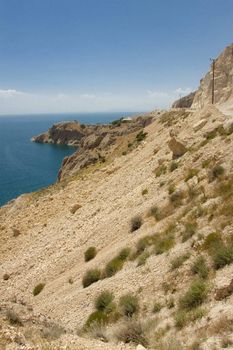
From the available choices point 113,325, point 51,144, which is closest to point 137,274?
point 113,325

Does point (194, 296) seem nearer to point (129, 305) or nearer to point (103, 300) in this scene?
point (129, 305)

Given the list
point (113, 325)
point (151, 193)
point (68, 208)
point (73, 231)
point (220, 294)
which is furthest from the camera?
point (68, 208)

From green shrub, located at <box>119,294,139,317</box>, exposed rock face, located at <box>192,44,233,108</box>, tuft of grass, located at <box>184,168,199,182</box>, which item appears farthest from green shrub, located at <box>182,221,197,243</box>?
exposed rock face, located at <box>192,44,233,108</box>

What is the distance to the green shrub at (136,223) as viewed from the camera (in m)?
17.7

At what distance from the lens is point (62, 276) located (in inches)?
715

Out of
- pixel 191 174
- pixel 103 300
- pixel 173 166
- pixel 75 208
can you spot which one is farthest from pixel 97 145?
pixel 103 300

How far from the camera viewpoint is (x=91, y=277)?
1529 cm

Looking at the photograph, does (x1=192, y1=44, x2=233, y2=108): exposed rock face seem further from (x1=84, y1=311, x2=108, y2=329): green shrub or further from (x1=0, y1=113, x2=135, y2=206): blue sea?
(x1=84, y1=311, x2=108, y2=329): green shrub

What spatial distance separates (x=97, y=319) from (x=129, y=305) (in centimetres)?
136

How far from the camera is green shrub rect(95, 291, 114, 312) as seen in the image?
1273cm

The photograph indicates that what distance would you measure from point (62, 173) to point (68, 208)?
40.4 m

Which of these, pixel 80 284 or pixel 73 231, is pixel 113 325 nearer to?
pixel 80 284

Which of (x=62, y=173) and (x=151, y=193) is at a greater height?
(x=151, y=193)

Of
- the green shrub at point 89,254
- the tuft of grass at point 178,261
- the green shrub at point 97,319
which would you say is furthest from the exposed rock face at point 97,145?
the tuft of grass at point 178,261
